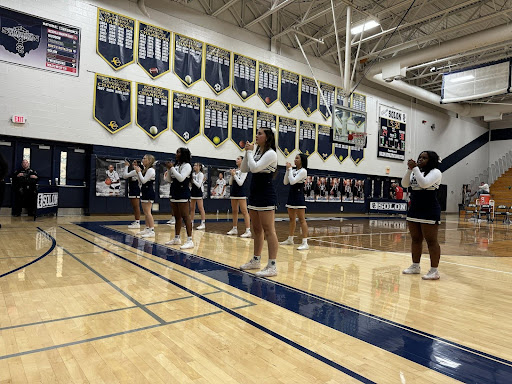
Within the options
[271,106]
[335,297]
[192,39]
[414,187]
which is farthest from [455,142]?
[335,297]

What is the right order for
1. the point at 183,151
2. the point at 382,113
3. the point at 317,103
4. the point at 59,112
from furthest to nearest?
the point at 382,113, the point at 317,103, the point at 59,112, the point at 183,151

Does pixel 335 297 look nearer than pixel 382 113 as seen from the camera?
Yes

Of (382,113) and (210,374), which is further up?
(382,113)

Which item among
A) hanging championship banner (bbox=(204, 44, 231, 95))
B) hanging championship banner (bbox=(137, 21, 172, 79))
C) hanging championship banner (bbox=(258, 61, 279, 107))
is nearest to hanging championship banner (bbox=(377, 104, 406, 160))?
hanging championship banner (bbox=(258, 61, 279, 107))

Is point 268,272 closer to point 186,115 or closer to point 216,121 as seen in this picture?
point 186,115

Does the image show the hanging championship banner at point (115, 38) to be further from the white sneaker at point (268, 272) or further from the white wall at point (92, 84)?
the white sneaker at point (268, 272)

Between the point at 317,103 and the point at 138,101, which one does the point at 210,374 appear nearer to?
the point at 138,101

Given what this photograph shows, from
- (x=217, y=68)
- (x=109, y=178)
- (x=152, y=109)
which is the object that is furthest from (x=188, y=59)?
(x=109, y=178)

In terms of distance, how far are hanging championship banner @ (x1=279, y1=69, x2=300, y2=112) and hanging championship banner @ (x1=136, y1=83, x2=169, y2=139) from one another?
522cm

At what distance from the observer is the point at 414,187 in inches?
159

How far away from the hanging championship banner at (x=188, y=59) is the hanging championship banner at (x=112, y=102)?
189 centimetres

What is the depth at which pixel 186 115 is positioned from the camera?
11977mm

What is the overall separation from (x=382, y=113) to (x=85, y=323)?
18622 millimetres

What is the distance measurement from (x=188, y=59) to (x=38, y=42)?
444 cm
